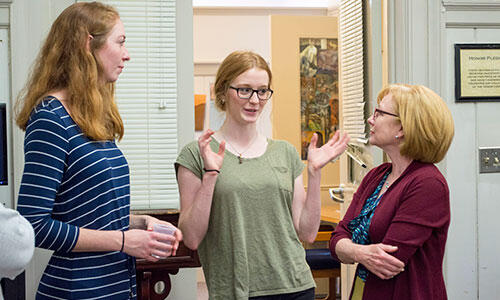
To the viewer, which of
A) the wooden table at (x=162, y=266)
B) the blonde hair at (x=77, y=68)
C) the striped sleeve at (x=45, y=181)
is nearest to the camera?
the striped sleeve at (x=45, y=181)

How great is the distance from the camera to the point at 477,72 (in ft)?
9.89

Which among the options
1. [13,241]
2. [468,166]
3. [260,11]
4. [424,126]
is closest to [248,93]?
[424,126]

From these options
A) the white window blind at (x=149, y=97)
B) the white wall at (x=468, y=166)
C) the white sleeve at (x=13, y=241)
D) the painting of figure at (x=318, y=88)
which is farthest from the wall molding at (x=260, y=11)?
the white sleeve at (x=13, y=241)

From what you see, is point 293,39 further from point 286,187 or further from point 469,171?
point 286,187

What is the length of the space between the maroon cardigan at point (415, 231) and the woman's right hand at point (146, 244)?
0.70 meters

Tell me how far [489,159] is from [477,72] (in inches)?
17.8

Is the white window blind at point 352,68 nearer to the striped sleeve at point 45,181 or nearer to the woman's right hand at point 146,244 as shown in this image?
the woman's right hand at point 146,244

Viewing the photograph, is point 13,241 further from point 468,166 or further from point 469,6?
point 469,6

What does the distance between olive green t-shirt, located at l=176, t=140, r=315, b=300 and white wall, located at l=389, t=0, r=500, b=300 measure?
1406mm

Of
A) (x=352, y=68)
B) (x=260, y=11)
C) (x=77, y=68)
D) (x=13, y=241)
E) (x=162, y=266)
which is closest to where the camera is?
(x=13, y=241)

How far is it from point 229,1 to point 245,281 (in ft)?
15.0

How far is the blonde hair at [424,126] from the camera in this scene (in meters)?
1.85

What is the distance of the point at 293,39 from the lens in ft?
18.3

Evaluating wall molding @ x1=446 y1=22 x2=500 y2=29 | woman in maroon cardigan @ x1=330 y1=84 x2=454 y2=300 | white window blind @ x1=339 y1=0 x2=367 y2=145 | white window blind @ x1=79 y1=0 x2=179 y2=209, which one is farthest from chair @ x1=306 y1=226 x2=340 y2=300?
woman in maroon cardigan @ x1=330 y1=84 x2=454 y2=300
